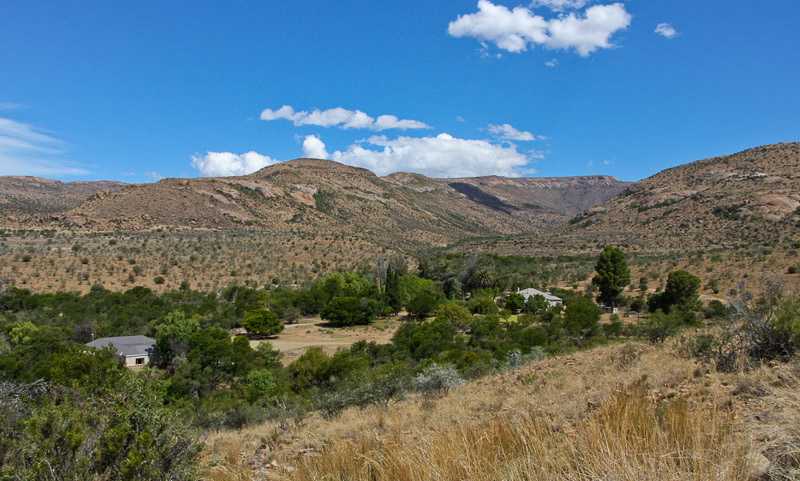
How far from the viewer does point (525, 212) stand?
179 metres

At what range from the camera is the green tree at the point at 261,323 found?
31.0 m

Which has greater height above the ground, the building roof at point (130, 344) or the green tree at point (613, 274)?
the green tree at point (613, 274)

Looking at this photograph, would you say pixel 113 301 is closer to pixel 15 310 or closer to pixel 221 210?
pixel 15 310

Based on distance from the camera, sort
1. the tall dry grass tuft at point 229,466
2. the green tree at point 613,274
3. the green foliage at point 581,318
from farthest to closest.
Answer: the green tree at point 613,274
the green foliage at point 581,318
the tall dry grass tuft at point 229,466

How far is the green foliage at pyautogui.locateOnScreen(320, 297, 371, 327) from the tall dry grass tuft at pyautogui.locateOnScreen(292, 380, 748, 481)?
33.6 m

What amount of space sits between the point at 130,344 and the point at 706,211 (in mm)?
81986

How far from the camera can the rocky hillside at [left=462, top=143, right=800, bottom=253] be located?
5831 centimetres

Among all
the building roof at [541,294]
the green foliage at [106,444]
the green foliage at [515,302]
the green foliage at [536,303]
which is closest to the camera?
the green foliage at [106,444]

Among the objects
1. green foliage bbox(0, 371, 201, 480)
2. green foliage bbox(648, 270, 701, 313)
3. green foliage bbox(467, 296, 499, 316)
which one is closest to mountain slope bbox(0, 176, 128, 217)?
green foliage bbox(467, 296, 499, 316)

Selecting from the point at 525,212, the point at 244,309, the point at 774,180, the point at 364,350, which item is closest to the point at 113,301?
the point at 244,309

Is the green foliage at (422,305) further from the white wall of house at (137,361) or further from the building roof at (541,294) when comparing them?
the white wall of house at (137,361)

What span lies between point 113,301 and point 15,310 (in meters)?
6.37

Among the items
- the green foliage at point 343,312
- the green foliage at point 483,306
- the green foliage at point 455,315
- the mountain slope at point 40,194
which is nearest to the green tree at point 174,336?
the green foliage at point 343,312

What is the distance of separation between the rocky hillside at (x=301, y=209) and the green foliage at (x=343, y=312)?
39.1 meters
